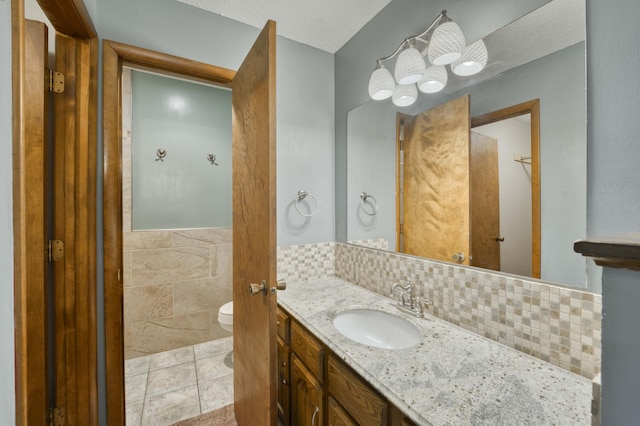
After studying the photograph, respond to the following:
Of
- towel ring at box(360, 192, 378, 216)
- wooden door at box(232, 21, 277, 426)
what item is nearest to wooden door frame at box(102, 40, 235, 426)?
wooden door at box(232, 21, 277, 426)

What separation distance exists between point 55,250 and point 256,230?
36.2 inches

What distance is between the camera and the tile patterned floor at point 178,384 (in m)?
1.72

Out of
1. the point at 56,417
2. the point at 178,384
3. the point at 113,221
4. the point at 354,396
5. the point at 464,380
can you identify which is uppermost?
the point at 113,221

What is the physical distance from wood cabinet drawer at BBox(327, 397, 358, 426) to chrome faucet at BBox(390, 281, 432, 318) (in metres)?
0.54

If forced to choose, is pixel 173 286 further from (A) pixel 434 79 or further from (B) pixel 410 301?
(A) pixel 434 79

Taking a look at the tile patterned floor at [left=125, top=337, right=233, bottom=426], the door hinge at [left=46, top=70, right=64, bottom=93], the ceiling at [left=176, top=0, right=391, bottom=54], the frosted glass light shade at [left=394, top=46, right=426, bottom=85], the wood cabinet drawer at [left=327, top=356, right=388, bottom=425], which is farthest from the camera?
the tile patterned floor at [left=125, top=337, right=233, bottom=426]

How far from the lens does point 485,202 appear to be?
120 cm

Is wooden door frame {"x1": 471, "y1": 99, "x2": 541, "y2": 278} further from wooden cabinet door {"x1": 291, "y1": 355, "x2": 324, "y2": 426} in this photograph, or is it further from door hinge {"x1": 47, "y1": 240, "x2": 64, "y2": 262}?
door hinge {"x1": 47, "y1": 240, "x2": 64, "y2": 262}

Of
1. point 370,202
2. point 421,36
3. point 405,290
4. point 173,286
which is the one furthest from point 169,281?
point 421,36

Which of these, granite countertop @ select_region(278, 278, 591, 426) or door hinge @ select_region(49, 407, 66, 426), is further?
door hinge @ select_region(49, 407, 66, 426)

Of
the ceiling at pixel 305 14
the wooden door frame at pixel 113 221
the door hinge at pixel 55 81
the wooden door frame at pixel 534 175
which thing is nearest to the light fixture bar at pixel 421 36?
the ceiling at pixel 305 14

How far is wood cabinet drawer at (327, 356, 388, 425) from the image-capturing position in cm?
82

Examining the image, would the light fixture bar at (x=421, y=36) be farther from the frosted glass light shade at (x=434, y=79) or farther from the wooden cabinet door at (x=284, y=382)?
the wooden cabinet door at (x=284, y=382)

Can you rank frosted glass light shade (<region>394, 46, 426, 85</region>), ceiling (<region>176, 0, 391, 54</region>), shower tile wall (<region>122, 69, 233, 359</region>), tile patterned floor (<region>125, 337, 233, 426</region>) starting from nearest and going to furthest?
frosted glass light shade (<region>394, 46, 426, 85</region>), ceiling (<region>176, 0, 391, 54</region>), tile patterned floor (<region>125, 337, 233, 426</region>), shower tile wall (<region>122, 69, 233, 359</region>)
